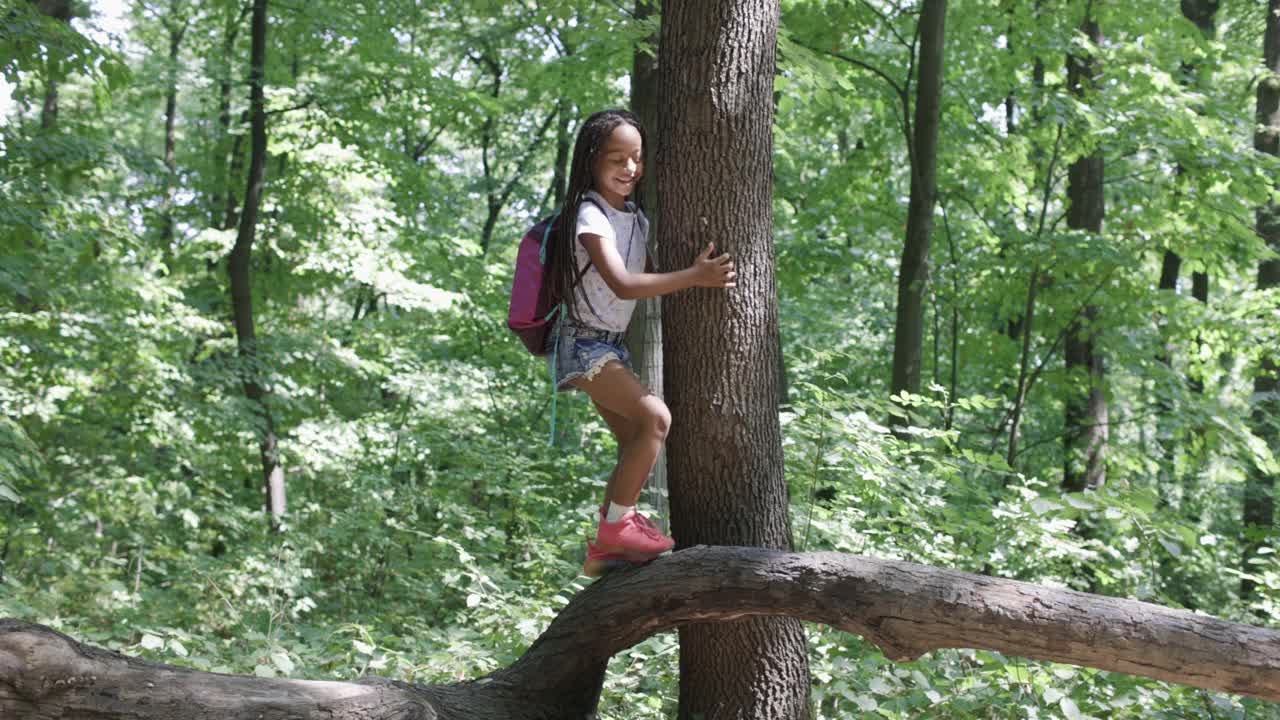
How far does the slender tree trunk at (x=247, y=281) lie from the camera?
10.5 m

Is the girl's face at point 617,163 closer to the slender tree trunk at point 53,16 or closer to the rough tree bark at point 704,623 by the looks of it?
the rough tree bark at point 704,623

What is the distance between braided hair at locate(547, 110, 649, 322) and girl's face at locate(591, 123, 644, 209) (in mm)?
15

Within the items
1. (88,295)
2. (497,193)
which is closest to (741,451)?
(88,295)

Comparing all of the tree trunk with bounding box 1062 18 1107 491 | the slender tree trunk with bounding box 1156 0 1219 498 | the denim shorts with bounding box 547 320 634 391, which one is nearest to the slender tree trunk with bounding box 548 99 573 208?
the tree trunk with bounding box 1062 18 1107 491

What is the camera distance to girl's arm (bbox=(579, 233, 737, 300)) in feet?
10.3

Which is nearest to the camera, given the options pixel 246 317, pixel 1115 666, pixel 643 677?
pixel 1115 666

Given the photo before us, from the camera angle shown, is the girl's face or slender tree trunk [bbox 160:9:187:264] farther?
slender tree trunk [bbox 160:9:187:264]

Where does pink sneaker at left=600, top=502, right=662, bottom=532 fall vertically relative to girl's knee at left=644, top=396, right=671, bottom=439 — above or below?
below

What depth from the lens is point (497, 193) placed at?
1903 cm

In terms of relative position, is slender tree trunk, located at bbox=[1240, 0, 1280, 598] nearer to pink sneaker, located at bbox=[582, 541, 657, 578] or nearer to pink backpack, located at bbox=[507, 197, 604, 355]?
pink sneaker, located at bbox=[582, 541, 657, 578]

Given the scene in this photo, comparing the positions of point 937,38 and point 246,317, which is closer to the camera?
point 937,38

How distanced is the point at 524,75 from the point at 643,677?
10285mm

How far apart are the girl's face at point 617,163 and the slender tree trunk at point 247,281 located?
816 cm

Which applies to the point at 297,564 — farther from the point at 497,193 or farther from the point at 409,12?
the point at 497,193
